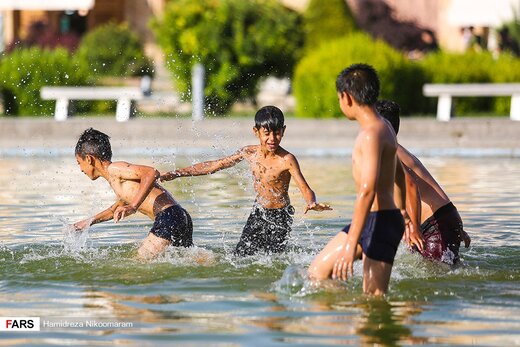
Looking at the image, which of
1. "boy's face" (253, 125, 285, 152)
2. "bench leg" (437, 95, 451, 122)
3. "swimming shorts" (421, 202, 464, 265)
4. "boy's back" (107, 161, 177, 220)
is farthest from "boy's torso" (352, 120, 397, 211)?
"bench leg" (437, 95, 451, 122)

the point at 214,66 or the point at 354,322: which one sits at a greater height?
the point at 214,66

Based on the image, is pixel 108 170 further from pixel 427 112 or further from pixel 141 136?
pixel 427 112

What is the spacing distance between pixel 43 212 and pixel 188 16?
12.3m

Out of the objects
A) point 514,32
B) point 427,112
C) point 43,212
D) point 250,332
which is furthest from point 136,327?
point 514,32

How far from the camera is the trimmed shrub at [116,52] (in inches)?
1123

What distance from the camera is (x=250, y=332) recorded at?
20.5 ft

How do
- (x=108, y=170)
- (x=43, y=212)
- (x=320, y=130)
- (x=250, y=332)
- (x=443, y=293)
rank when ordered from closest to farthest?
1. (x=250, y=332)
2. (x=443, y=293)
3. (x=108, y=170)
4. (x=43, y=212)
5. (x=320, y=130)

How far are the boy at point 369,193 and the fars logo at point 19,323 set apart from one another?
5.26ft

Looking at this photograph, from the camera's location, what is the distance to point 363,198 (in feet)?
21.0

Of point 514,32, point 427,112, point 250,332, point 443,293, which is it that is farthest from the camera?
point 514,32

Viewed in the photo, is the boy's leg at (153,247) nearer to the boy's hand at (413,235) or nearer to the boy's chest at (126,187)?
the boy's chest at (126,187)

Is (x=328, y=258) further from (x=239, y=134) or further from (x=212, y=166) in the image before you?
(x=239, y=134)

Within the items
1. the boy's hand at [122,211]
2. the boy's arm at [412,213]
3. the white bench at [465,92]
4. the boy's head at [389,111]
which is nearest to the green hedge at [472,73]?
the white bench at [465,92]

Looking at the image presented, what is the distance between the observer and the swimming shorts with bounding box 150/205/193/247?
8430mm
